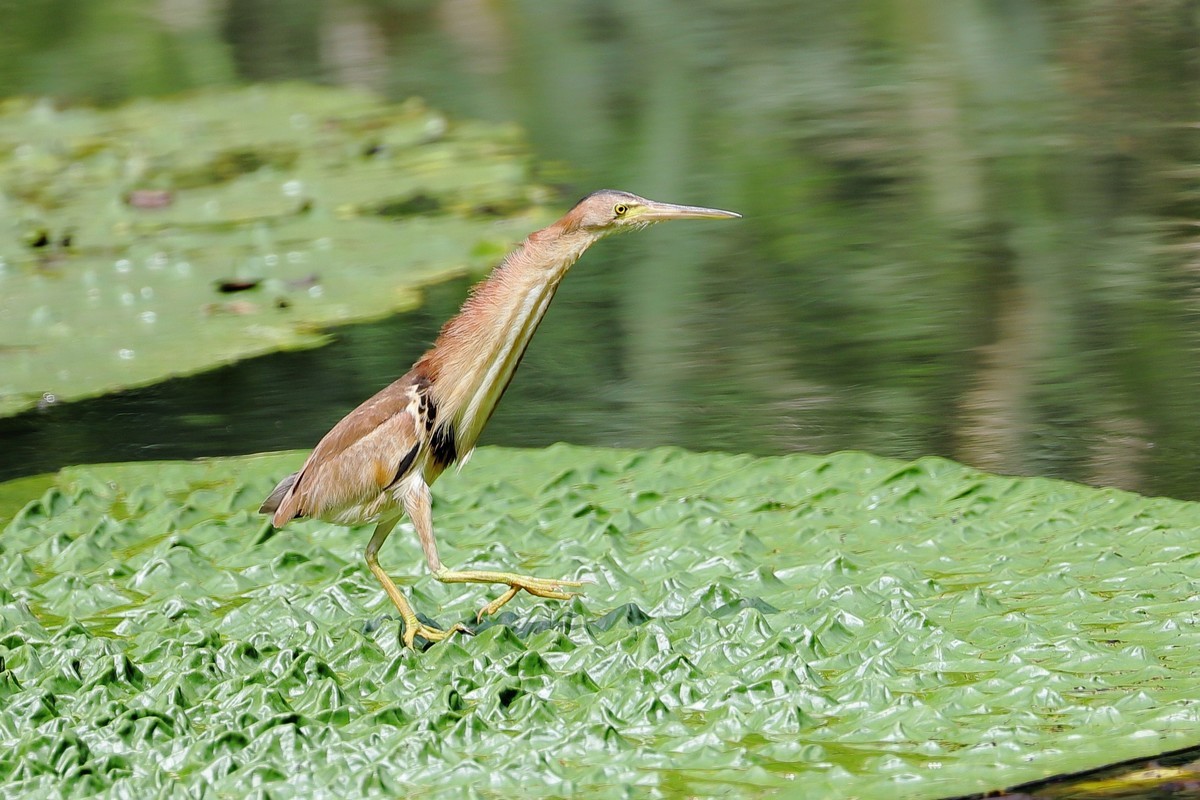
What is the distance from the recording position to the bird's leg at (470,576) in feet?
15.5

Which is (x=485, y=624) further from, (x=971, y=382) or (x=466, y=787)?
(x=971, y=382)

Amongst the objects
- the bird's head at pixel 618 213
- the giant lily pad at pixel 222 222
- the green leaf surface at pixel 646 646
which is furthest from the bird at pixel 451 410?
the giant lily pad at pixel 222 222

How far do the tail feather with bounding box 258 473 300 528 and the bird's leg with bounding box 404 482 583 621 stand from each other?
0.43m

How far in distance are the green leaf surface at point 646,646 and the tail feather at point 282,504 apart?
261 mm

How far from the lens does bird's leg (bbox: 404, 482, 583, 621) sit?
15.5ft

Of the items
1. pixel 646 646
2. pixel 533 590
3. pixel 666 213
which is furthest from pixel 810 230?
pixel 646 646

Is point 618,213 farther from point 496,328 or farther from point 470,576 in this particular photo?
point 470,576

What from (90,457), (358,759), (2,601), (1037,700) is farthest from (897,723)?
(90,457)

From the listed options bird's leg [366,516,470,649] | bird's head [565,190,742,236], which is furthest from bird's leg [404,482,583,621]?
bird's head [565,190,742,236]

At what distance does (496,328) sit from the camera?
16.0ft

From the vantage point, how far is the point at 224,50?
19.2 meters

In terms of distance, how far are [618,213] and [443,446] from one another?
889mm

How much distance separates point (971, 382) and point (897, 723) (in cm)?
403

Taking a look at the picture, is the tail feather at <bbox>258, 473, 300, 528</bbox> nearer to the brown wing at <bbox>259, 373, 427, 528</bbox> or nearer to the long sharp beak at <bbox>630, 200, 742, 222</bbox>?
the brown wing at <bbox>259, 373, 427, 528</bbox>
